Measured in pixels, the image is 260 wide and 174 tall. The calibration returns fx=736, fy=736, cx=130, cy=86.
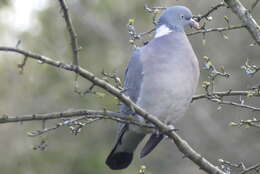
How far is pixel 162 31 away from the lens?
5.02 meters

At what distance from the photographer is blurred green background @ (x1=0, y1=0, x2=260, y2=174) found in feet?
34.1

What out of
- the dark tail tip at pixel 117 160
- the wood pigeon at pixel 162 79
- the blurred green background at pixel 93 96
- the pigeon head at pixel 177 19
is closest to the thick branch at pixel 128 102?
the wood pigeon at pixel 162 79

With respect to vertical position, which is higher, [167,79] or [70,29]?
[167,79]

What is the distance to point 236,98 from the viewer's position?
10.5 meters

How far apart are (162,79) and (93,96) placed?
6.91 m

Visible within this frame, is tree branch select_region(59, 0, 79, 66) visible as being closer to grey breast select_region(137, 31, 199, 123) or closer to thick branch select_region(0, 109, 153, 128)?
thick branch select_region(0, 109, 153, 128)

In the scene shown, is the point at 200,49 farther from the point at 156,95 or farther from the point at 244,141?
the point at 156,95

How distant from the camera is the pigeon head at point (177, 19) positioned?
5.05 metres

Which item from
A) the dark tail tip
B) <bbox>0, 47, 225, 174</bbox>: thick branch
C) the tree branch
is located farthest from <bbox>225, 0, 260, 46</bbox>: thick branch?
the tree branch

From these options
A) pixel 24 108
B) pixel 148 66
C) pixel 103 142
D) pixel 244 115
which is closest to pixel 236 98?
pixel 244 115

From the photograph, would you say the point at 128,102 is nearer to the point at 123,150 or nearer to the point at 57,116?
the point at 57,116

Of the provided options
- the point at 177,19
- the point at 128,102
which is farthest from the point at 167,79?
the point at 128,102

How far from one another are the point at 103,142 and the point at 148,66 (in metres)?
6.83

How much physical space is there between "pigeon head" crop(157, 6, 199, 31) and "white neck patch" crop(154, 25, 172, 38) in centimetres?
2
